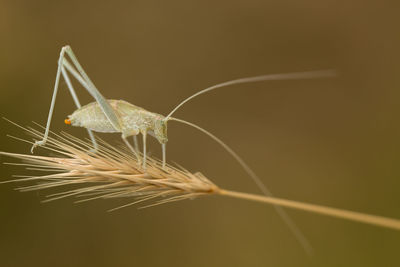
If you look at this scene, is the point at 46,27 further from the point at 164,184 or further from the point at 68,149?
the point at 164,184

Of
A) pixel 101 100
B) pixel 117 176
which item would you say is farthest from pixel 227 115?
pixel 117 176

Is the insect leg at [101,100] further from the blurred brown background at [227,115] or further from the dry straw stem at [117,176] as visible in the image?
the blurred brown background at [227,115]

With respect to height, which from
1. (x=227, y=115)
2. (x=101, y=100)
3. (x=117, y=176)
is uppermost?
(x=101, y=100)

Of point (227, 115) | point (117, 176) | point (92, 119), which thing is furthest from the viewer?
point (227, 115)

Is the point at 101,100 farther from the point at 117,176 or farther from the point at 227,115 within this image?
the point at 227,115

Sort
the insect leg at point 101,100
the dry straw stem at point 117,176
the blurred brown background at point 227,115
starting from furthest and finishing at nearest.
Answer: the blurred brown background at point 227,115 < the insect leg at point 101,100 < the dry straw stem at point 117,176

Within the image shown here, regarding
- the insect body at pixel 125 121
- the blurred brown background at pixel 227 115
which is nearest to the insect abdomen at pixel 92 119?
the insect body at pixel 125 121

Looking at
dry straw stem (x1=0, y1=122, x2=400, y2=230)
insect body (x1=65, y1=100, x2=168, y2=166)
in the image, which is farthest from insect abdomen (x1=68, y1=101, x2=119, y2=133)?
dry straw stem (x1=0, y1=122, x2=400, y2=230)

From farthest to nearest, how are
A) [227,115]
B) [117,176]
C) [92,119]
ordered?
[227,115], [92,119], [117,176]
